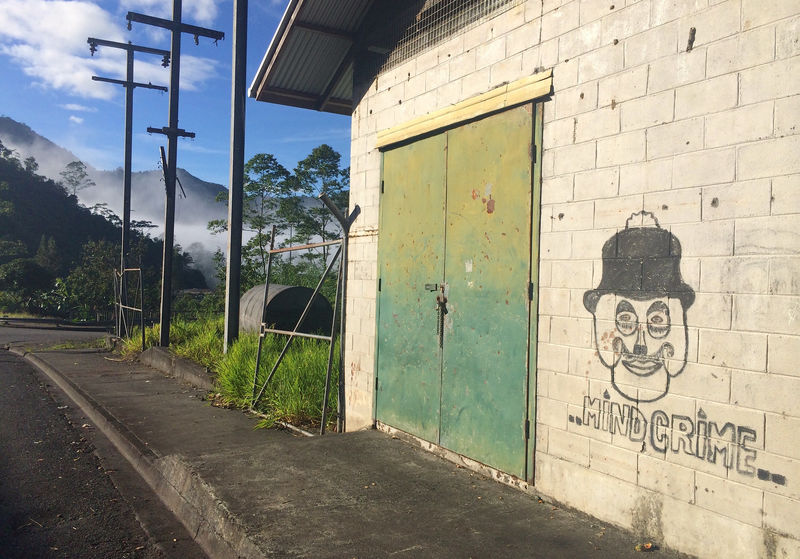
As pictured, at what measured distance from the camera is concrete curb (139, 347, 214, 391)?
31.6 ft

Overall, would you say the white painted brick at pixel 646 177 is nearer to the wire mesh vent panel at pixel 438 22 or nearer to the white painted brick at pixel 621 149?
the white painted brick at pixel 621 149

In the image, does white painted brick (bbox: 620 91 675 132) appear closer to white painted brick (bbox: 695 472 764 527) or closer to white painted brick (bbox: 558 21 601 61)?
white painted brick (bbox: 558 21 601 61)

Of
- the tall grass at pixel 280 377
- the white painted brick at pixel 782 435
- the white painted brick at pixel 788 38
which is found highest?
the white painted brick at pixel 788 38

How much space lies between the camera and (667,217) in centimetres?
349

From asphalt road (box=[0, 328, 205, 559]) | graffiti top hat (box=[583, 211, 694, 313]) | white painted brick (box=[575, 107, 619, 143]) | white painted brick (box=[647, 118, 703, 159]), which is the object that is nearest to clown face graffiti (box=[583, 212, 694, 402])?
graffiti top hat (box=[583, 211, 694, 313])

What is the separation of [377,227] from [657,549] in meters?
3.96

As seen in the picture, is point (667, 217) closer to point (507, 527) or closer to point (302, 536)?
point (507, 527)

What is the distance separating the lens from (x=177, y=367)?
10.7m

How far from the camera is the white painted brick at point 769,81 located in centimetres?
294

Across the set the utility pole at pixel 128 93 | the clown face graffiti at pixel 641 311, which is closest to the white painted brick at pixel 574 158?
the clown face graffiti at pixel 641 311

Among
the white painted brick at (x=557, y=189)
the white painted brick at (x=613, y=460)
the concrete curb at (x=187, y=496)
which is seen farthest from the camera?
the white painted brick at (x=557, y=189)

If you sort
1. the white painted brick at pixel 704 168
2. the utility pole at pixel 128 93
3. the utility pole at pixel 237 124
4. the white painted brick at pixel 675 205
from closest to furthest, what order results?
1. the white painted brick at pixel 704 168
2. the white painted brick at pixel 675 205
3. the utility pole at pixel 237 124
4. the utility pole at pixel 128 93

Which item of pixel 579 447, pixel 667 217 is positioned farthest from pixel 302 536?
pixel 667 217

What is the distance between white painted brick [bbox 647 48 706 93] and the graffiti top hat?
2.48 ft
